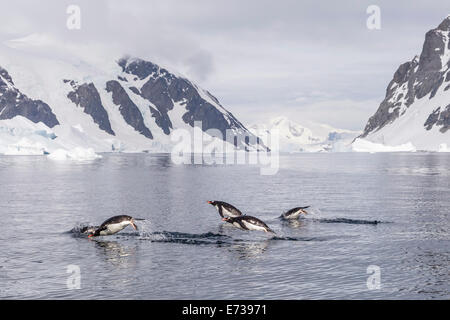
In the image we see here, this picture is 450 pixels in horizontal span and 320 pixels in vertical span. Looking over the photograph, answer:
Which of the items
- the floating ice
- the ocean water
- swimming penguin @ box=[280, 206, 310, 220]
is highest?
the floating ice

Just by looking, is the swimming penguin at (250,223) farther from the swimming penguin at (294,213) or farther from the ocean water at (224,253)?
the swimming penguin at (294,213)

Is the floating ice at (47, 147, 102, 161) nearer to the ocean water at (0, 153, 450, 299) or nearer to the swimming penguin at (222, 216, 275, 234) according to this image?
the ocean water at (0, 153, 450, 299)

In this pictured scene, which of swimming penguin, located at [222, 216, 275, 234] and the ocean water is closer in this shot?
the ocean water

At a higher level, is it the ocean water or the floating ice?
the floating ice

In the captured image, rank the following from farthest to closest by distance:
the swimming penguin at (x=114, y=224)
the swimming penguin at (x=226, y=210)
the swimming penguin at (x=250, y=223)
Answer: the swimming penguin at (x=226, y=210), the swimming penguin at (x=250, y=223), the swimming penguin at (x=114, y=224)

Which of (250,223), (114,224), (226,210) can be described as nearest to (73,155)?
(226,210)

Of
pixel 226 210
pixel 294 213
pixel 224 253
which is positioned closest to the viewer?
pixel 224 253

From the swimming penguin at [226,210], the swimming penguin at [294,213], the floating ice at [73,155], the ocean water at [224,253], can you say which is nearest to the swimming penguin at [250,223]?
the ocean water at [224,253]

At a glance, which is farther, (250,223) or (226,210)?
(226,210)

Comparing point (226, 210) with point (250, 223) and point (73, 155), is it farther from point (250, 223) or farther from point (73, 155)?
point (73, 155)

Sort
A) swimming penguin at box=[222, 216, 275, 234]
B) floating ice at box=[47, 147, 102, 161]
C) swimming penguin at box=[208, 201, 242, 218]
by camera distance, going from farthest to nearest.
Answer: floating ice at box=[47, 147, 102, 161], swimming penguin at box=[208, 201, 242, 218], swimming penguin at box=[222, 216, 275, 234]

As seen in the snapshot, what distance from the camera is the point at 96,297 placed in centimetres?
1816

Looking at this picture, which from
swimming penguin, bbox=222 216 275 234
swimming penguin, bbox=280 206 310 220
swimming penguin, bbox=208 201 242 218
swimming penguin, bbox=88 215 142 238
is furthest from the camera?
swimming penguin, bbox=280 206 310 220

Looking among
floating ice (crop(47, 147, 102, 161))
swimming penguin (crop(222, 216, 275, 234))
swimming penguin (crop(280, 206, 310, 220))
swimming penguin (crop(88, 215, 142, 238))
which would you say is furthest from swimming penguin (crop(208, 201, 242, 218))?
floating ice (crop(47, 147, 102, 161))
